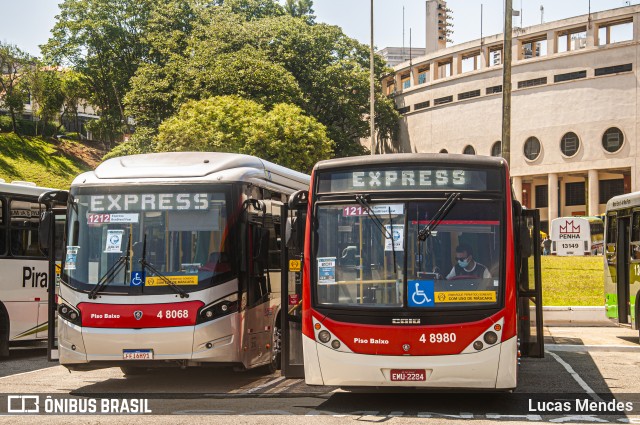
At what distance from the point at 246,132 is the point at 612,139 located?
35207 millimetres

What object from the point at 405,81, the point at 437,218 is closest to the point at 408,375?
the point at 437,218

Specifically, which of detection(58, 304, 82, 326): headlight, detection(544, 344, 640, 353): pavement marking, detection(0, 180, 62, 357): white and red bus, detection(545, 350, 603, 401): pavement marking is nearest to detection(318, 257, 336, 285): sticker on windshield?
detection(58, 304, 82, 326): headlight

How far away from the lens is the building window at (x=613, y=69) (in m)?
67.6

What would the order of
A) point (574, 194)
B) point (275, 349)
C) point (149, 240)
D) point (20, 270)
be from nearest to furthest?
point (149, 240)
point (275, 349)
point (20, 270)
point (574, 194)

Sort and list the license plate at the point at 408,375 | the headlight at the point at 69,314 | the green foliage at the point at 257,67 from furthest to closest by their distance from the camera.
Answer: the green foliage at the point at 257,67 < the headlight at the point at 69,314 < the license plate at the point at 408,375

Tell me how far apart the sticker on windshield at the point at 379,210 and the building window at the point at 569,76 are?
62.7 m

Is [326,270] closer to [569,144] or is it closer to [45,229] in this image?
→ [45,229]

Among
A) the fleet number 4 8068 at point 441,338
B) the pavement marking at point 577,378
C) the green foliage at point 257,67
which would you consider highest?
the green foliage at point 257,67

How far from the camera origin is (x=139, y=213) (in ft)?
38.5

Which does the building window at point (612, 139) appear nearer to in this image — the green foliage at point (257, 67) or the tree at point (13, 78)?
the green foliage at point (257, 67)

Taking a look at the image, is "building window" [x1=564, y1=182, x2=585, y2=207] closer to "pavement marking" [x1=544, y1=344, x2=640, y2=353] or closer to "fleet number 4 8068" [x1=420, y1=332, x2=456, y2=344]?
"pavement marking" [x1=544, y1=344, x2=640, y2=353]

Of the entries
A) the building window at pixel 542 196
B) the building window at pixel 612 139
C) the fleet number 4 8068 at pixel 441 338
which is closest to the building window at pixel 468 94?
the building window at pixel 542 196

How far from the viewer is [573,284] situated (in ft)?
101

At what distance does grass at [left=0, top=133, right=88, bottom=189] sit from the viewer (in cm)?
6469
